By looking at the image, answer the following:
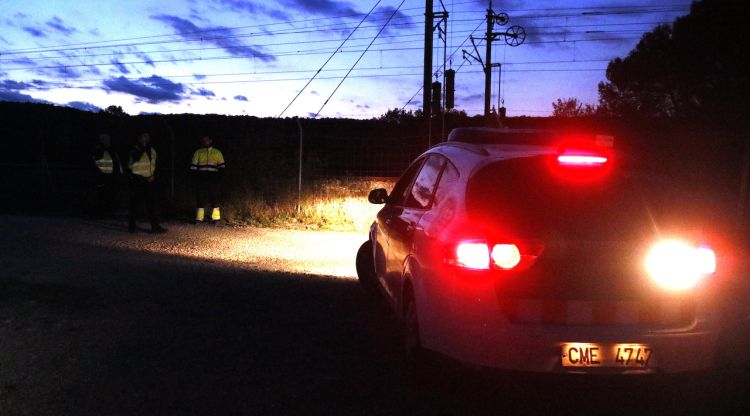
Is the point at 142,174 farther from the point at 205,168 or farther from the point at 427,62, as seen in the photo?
the point at 427,62

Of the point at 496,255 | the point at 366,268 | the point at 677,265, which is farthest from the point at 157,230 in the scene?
the point at 677,265

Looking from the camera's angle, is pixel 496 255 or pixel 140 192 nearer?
pixel 496 255

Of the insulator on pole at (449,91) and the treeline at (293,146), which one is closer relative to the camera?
the treeline at (293,146)

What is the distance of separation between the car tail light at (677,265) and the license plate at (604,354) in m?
0.39

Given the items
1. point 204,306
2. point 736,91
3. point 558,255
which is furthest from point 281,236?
point 736,91

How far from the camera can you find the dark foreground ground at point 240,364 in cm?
384

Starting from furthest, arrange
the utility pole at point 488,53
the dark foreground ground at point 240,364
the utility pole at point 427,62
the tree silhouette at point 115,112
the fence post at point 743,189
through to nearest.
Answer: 1. the tree silhouette at point 115,112
2. the utility pole at point 488,53
3. the utility pole at point 427,62
4. the fence post at point 743,189
5. the dark foreground ground at point 240,364

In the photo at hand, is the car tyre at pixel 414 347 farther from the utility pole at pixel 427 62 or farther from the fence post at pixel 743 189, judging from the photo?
the utility pole at pixel 427 62

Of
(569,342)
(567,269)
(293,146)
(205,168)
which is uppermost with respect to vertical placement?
(293,146)

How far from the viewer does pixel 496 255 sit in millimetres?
3422

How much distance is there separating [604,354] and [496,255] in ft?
2.56

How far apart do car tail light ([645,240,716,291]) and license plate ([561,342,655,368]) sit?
1.27 ft

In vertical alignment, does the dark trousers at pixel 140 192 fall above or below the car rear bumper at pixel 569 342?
above

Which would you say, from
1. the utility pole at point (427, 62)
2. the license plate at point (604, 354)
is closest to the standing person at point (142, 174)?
the utility pole at point (427, 62)
